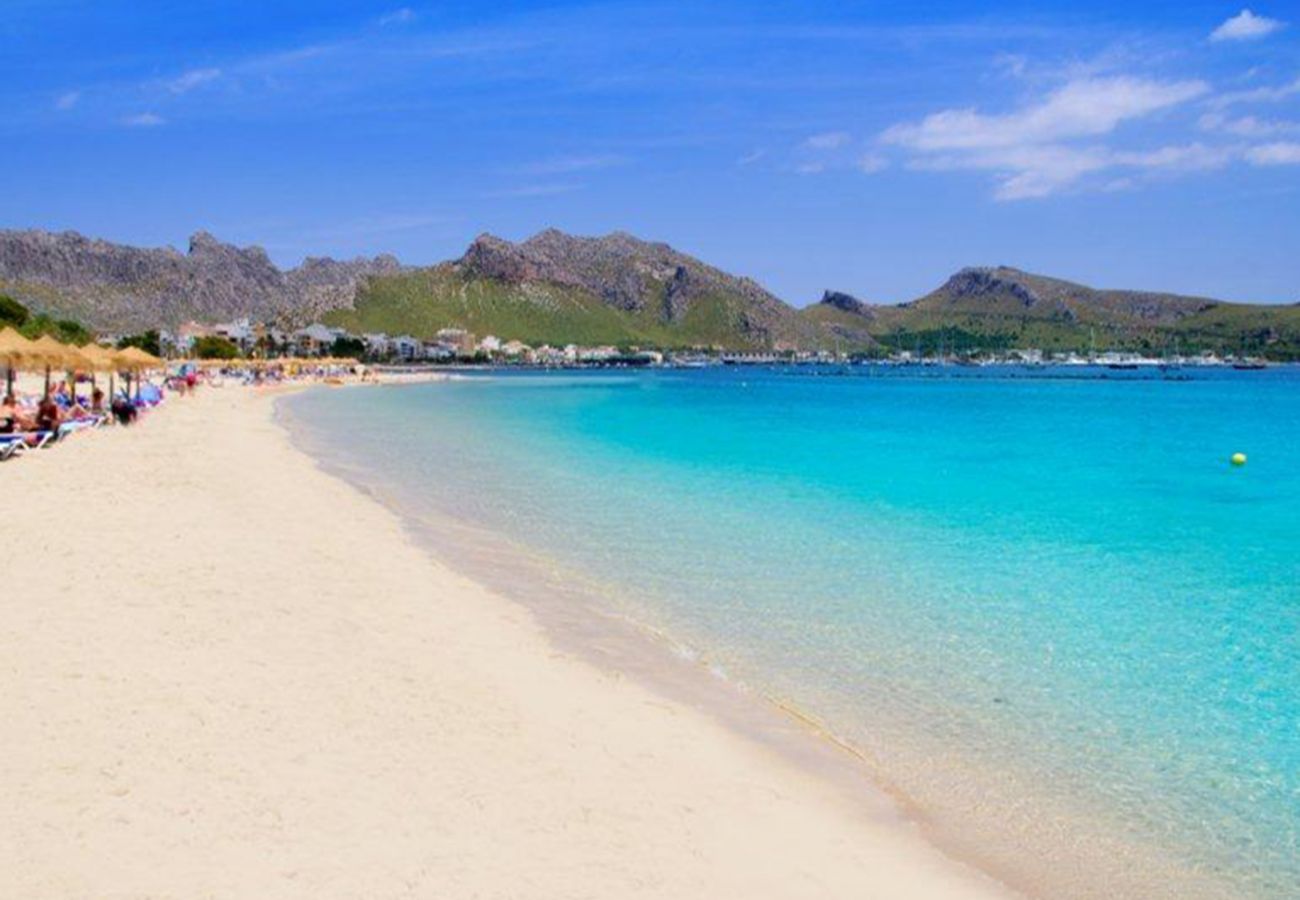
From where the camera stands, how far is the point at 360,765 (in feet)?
20.9

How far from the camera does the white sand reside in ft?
16.8

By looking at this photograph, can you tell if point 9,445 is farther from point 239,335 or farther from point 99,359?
point 239,335

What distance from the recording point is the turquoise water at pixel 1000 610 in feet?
22.1

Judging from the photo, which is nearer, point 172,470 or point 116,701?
point 116,701

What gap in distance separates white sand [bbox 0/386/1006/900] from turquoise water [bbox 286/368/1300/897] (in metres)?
1.29

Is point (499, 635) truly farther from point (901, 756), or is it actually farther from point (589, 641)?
point (901, 756)

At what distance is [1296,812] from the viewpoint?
268 inches

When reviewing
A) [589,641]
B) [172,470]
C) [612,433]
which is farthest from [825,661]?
[612,433]

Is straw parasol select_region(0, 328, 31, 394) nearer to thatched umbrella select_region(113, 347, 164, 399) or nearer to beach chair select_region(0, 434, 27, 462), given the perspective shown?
beach chair select_region(0, 434, 27, 462)

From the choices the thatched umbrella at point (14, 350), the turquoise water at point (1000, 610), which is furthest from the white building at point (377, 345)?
the thatched umbrella at point (14, 350)

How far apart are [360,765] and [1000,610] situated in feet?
26.9

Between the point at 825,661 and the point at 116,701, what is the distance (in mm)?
5812

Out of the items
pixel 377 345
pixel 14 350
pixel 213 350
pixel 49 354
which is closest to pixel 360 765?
pixel 14 350

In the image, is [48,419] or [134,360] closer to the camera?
[48,419]
